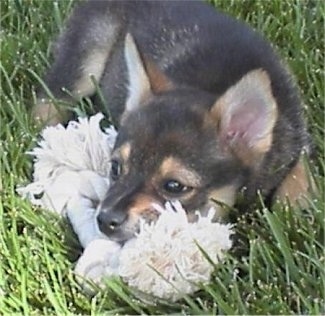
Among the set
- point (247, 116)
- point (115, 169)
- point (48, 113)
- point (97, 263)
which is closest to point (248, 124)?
point (247, 116)

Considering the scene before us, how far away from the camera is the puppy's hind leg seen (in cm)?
393

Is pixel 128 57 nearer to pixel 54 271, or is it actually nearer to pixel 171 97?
pixel 171 97

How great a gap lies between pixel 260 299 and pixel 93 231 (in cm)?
56

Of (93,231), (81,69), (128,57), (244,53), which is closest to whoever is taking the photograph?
(93,231)

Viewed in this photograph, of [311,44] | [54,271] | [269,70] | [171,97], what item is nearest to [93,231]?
[54,271]

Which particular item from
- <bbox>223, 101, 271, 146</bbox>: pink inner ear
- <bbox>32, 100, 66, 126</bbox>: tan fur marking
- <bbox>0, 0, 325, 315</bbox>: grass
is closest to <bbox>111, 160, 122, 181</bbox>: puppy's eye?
<bbox>0, 0, 325, 315</bbox>: grass

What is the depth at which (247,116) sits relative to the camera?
3191 millimetres

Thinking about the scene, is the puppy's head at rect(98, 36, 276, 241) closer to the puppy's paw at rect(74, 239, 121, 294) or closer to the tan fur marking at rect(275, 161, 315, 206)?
the puppy's paw at rect(74, 239, 121, 294)

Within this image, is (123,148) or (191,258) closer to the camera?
(191,258)

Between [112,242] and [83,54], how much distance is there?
1141 millimetres

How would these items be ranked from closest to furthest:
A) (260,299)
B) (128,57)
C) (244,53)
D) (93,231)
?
(260,299)
(93,231)
(128,57)
(244,53)

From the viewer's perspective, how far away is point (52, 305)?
291cm

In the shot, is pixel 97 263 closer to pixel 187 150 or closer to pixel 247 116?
pixel 187 150

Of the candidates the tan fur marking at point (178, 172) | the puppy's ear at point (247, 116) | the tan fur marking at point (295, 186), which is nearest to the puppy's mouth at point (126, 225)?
the tan fur marking at point (178, 172)
